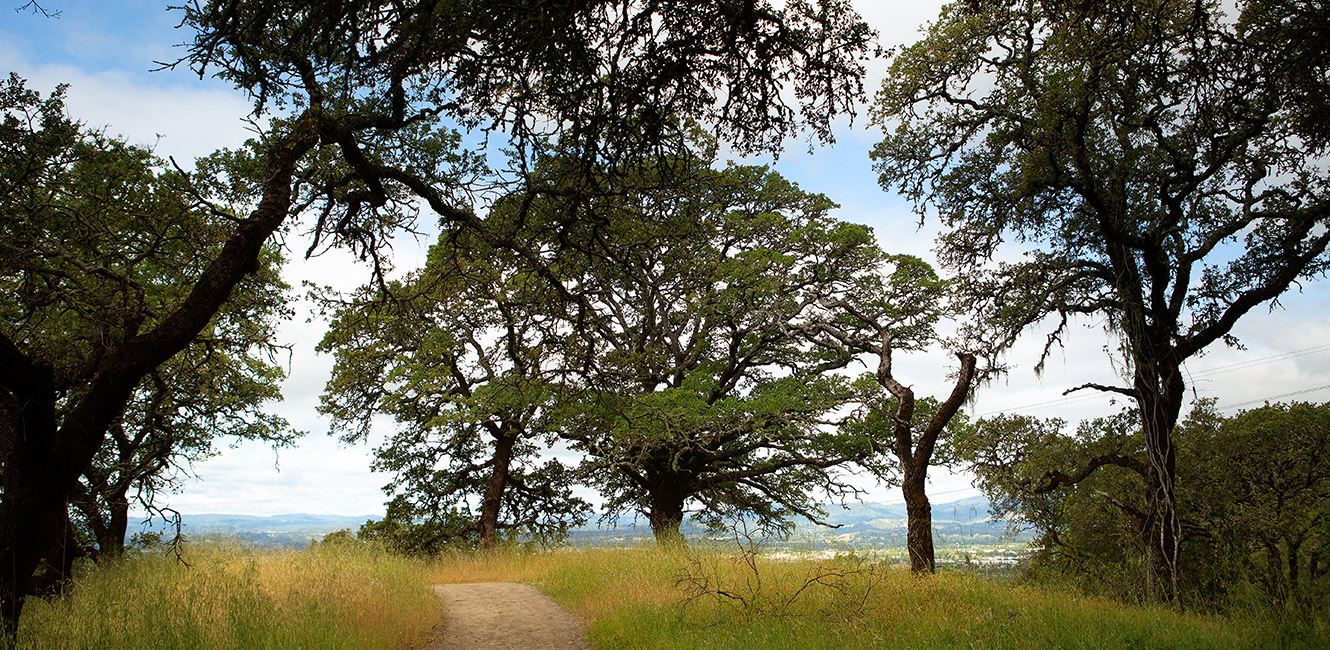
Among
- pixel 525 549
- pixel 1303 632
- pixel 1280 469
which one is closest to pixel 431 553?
pixel 525 549

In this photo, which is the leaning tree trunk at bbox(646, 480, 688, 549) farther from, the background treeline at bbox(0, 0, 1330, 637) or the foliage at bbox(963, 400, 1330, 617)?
the foliage at bbox(963, 400, 1330, 617)

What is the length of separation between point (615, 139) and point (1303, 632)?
7991 millimetres

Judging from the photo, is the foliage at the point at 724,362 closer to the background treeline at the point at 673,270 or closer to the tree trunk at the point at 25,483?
the background treeline at the point at 673,270

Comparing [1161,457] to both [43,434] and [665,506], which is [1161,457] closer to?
[665,506]

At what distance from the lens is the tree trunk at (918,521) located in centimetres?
872

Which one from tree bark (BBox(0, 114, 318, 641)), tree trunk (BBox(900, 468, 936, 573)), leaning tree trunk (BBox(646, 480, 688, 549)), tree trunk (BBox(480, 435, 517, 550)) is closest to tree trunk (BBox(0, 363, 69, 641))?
tree bark (BBox(0, 114, 318, 641))

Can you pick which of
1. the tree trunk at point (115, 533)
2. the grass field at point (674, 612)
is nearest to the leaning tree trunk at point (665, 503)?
the grass field at point (674, 612)

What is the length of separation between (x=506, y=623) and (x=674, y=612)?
2957mm

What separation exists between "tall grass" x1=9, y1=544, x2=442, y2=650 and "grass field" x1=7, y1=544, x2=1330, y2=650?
0.02 m

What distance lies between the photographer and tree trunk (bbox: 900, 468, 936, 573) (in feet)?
28.6

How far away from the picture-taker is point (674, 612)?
308 inches

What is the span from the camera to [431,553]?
19625 mm

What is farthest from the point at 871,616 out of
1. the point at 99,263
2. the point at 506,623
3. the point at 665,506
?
the point at 665,506

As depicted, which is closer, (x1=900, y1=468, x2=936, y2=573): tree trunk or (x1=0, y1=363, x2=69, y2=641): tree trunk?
(x1=0, y1=363, x2=69, y2=641): tree trunk
